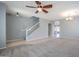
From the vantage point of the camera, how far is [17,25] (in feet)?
26.7

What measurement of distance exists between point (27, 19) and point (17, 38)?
172cm

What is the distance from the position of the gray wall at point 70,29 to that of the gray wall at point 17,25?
8.57 ft

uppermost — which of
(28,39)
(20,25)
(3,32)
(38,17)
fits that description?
(38,17)

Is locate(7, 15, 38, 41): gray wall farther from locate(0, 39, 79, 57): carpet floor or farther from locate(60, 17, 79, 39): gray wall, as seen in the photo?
locate(60, 17, 79, 39): gray wall

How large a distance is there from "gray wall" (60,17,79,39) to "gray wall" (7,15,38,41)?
2612 mm

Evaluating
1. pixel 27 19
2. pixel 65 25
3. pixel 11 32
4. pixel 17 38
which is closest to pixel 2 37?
pixel 11 32

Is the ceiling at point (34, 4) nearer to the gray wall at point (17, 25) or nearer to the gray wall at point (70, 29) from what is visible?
the gray wall at point (17, 25)

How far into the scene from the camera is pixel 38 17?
901cm

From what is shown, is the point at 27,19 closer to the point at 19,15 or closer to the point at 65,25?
the point at 19,15

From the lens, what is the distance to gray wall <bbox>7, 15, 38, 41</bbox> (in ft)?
24.8

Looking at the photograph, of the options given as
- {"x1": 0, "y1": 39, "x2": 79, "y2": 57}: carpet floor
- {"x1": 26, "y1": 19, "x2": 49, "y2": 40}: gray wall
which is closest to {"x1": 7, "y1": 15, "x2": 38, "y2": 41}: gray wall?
{"x1": 26, "y1": 19, "x2": 49, "y2": 40}: gray wall

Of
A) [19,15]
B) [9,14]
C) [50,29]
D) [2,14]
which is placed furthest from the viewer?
[50,29]

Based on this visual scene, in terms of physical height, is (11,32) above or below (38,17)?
below

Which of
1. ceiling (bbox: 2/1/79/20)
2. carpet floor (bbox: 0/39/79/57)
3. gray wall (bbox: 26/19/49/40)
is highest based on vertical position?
ceiling (bbox: 2/1/79/20)
